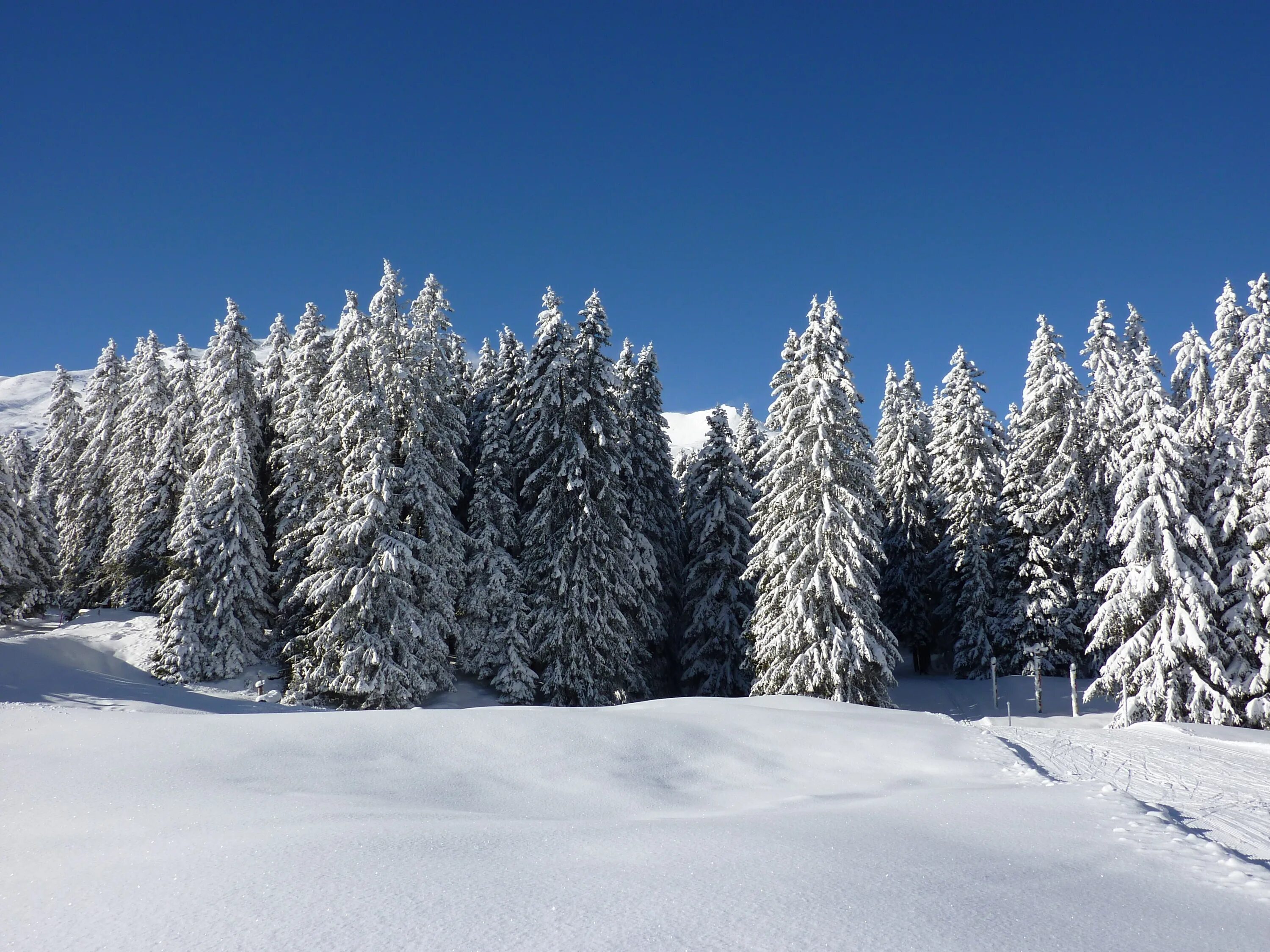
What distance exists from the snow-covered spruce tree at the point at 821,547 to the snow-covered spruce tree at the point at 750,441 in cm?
1270

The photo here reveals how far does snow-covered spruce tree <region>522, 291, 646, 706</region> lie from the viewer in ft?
83.6

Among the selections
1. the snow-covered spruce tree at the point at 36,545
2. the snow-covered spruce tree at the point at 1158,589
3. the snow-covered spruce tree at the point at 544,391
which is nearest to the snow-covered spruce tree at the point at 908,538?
the snow-covered spruce tree at the point at 1158,589

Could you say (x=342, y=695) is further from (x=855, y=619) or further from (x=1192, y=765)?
(x=1192, y=765)

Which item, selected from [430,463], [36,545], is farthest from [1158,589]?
[36,545]

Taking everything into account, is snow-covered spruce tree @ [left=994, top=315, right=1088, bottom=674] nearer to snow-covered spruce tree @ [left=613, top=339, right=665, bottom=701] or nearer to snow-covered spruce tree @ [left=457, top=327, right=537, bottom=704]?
snow-covered spruce tree @ [left=613, top=339, right=665, bottom=701]

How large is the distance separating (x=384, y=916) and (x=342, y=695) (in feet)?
66.7

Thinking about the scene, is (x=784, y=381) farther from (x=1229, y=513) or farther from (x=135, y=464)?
(x=135, y=464)

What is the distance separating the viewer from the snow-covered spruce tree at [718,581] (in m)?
29.3

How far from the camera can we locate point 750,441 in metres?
39.8

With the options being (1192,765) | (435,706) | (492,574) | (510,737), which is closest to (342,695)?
(435,706)

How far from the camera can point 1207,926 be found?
5.07 metres

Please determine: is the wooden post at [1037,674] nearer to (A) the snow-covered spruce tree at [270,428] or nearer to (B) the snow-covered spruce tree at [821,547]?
(B) the snow-covered spruce tree at [821,547]

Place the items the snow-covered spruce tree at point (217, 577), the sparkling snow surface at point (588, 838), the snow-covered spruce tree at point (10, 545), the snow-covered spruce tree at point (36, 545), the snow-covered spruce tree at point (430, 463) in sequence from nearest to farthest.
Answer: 1. the sparkling snow surface at point (588, 838)
2. the snow-covered spruce tree at point (430, 463)
3. the snow-covered spruce tree at point (217, 577)
4. the snow-covered spruce tree at point (10, 545)
5. the snow-covered spruce tree at point (36, 545)

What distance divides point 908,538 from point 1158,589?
53.0 ft
